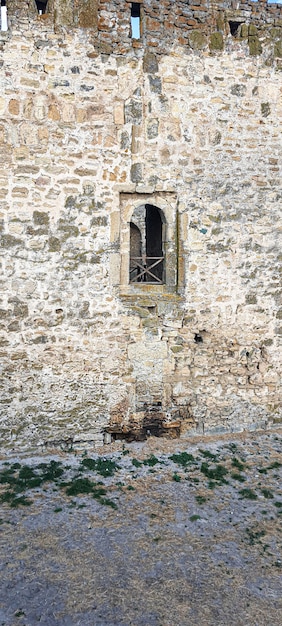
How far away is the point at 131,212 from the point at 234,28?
3.09 metres

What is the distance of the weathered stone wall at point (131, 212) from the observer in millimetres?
6082

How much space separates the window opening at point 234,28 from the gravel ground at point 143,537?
588cm

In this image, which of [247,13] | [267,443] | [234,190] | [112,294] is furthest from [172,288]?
[247,13]

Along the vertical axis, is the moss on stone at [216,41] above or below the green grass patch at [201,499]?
above

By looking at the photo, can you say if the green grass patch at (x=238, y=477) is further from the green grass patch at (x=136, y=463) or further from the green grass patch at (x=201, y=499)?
the green grass patch at (x=136, y=463)

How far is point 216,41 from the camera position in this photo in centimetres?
664

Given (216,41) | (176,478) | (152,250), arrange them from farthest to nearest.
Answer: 1. (152,250)
2. (216,41)
3. (176,478)

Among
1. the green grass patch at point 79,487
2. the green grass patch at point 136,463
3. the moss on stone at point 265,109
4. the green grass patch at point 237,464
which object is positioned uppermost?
the moss on stone at point 265,109

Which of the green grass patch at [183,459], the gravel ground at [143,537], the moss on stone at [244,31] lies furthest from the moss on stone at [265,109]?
the green grass patch at [183,459]

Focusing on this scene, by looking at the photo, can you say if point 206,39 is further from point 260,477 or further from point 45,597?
point 45,597

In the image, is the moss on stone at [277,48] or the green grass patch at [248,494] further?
the moss on stone at [277,48]

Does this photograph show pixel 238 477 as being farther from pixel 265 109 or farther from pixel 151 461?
pixel 265 109

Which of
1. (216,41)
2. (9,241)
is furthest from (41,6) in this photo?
(9,241)

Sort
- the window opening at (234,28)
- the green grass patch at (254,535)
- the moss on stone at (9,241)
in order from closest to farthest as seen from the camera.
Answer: the green grass patch at (254,535)
the moss on stone at (9,241)
the window opening at (234,28)
